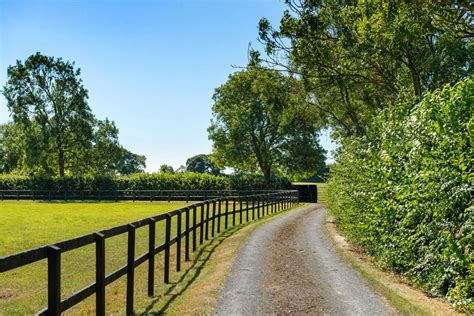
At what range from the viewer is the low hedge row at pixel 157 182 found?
50094 millimetres

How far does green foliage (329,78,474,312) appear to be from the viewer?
24.0ft

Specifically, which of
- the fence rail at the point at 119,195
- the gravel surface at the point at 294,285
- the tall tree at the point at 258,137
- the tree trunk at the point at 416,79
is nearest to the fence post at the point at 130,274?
the gravel surface at the point at 294,285

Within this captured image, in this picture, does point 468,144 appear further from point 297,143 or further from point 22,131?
point 22,131

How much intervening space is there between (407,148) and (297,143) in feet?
151

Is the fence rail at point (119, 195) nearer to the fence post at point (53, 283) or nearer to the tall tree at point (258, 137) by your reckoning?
the tall tree at point (258, 137)

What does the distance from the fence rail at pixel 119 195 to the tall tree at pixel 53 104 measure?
814 centimetres

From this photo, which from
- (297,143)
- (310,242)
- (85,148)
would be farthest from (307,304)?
(85,148)

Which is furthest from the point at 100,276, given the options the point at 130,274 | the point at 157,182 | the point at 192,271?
the point at 157,182

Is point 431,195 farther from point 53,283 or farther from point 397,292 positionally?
point 53,283

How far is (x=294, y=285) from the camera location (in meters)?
9.23

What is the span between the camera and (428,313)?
24.4ft

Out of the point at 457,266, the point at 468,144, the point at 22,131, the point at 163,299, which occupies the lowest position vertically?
the point at 163,299

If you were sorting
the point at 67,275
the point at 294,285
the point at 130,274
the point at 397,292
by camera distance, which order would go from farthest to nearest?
the point at 67,275 < the point at 294,285 < the point at 397,292 < the point at 130,274

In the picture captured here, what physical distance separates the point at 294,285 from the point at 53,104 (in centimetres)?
5610
